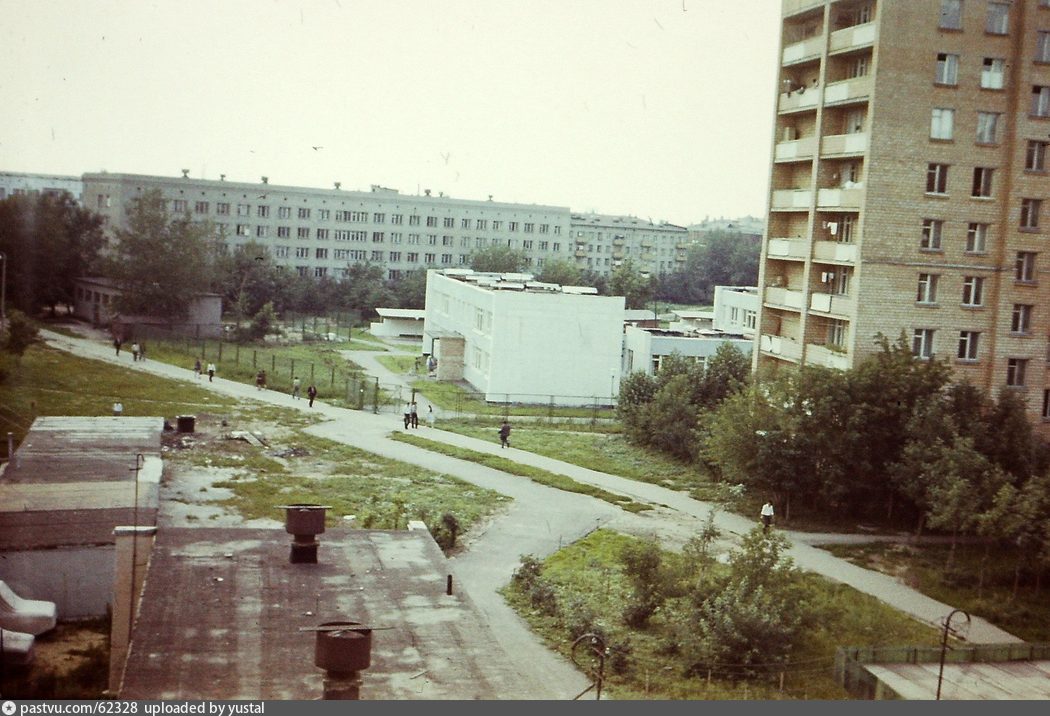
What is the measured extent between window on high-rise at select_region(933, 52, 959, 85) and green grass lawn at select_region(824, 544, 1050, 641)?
118 inches

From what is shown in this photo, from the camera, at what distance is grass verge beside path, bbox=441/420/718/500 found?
8047 millimetres

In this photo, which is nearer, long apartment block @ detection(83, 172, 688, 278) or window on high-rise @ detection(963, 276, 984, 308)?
window on high-rise @ detection(963, 276, 984, 308)

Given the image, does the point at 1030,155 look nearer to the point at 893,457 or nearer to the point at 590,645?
the point at 893,457

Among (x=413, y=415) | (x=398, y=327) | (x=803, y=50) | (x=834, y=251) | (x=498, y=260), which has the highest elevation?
(x=803, y=50)

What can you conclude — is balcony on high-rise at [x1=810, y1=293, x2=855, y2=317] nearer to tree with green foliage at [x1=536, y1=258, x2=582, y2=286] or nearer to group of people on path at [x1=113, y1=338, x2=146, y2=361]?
group of people on path at [x1=113, y1=338, x2=146, y2=361]

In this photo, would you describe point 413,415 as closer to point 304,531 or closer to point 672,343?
point 672,343

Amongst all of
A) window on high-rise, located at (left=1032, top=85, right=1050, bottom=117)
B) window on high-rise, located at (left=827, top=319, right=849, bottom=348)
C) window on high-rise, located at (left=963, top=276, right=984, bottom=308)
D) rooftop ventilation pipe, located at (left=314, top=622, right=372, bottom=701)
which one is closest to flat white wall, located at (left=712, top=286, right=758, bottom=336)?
window on high-rise, located at (left=827, top=319, right=849, bottom=348)

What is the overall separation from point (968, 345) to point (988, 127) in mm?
1459

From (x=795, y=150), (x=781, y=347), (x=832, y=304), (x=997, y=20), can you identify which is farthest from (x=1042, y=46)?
(x=781, y=347)

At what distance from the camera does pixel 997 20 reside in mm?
6949

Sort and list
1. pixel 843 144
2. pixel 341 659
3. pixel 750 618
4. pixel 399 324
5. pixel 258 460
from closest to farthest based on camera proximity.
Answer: pixel 341 659, pixel 750 618, pixel 258 460, pixel 843 144, pixel 399 324

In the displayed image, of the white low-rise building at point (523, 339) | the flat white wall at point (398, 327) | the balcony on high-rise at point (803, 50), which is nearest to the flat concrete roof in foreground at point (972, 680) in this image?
the balcony on high-rise at point (803, 50)

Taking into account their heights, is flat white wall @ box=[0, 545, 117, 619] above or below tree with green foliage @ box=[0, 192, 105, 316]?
below

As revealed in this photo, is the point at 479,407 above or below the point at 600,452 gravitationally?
above
